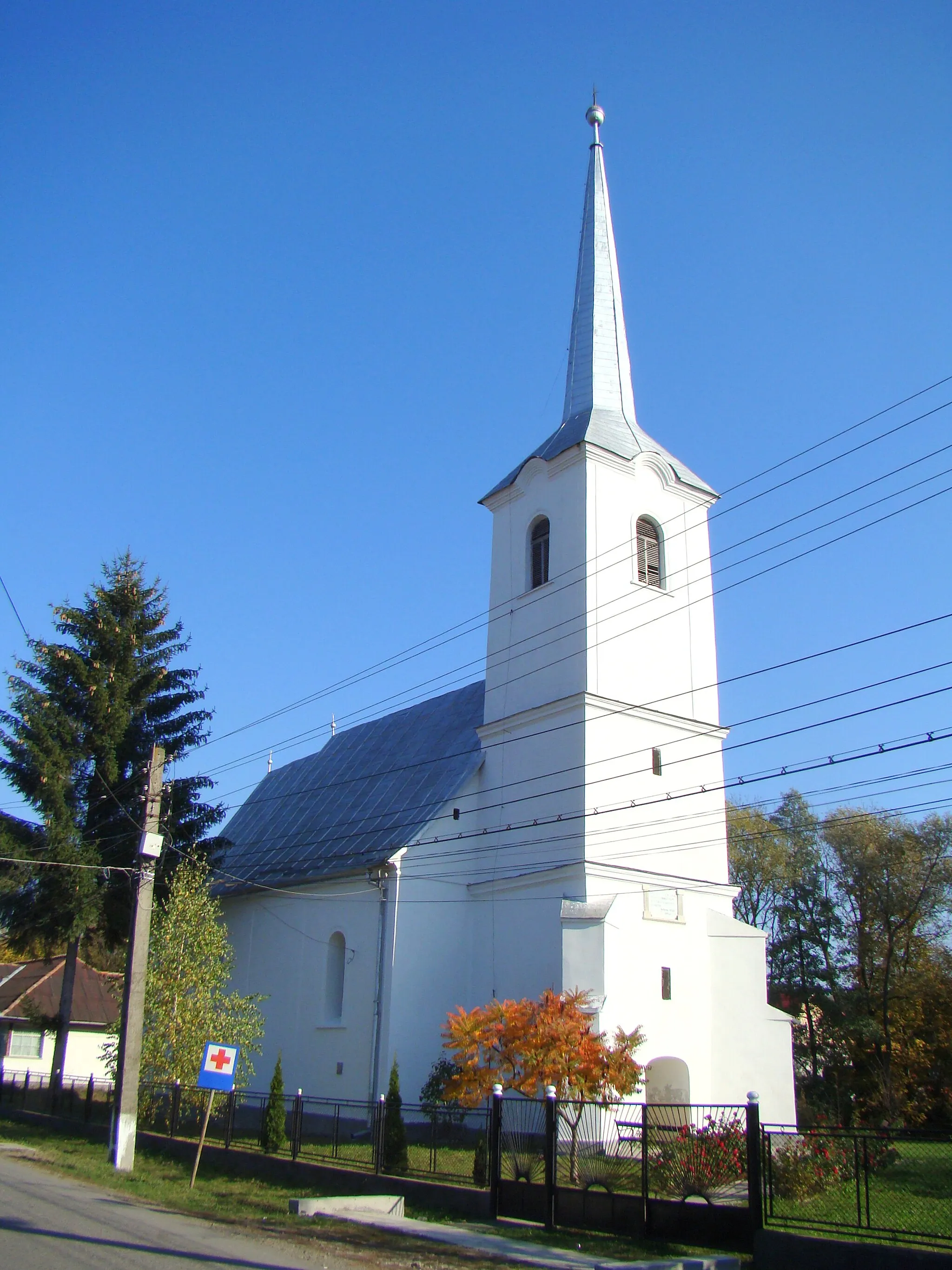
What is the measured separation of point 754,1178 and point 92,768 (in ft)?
69.2

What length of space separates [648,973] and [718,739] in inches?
248

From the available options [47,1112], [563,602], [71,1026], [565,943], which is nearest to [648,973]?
[565,943]

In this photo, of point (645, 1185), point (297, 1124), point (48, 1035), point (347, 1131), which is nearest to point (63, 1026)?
point (347, 1131)

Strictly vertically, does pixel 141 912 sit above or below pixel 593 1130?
above

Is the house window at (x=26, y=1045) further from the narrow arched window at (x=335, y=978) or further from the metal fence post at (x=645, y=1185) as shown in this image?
the metal fence post at (x=645, y=1185)

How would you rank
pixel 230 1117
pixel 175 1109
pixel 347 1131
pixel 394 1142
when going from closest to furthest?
pixel 394 1142 → pixel 347 1131 → pixel 230 1117 → pixel 175 1109

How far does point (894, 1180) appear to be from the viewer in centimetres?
1216

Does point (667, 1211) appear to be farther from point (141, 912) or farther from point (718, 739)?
point (718, 739)

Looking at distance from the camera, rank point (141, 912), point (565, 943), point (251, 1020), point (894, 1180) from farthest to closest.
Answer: point (251, 1020) → point (565, 943) → point (141, 912) → point (894, 1180)

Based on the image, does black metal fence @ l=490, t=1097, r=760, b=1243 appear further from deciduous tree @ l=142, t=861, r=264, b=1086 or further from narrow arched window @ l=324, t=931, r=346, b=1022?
narrow arched window @ l=324, t=931, r=346, b=1022

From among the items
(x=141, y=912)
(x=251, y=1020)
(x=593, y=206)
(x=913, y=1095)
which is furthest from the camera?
(x=913, y=1095)

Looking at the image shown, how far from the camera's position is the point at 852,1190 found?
37.9 feet

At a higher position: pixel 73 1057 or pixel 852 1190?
pixel 73 1057

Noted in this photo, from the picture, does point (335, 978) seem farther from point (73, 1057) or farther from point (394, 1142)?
point (73, 1057)
